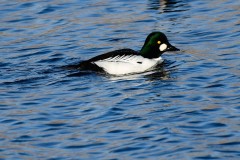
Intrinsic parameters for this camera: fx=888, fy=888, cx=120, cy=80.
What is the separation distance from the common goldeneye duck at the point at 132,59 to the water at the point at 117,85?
0.94 ft

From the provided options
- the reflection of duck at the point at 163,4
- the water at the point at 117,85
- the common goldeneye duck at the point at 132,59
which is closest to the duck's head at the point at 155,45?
the common goldeneye duck at the point at 132,59

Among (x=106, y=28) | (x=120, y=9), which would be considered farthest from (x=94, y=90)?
(x=120, y=9)

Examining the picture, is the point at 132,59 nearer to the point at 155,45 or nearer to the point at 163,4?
the point at 155,45

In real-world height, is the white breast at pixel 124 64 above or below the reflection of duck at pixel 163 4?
below

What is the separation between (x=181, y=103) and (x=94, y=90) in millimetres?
1958

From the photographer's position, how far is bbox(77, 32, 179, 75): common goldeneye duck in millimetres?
17500

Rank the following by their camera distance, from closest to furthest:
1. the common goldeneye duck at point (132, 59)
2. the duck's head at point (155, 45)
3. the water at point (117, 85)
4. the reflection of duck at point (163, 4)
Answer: the water at point (117, 85) < the common goldeneye duck at point (132, 59) < the duck's head at point (155, 45) < the reflection of duck at point (163, 4)

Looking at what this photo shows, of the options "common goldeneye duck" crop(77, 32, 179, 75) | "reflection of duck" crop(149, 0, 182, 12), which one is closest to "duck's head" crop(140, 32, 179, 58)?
"common goldeneye duck" crop(77, 32, 179, 75)

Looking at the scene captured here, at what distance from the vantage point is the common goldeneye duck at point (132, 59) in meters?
17.5

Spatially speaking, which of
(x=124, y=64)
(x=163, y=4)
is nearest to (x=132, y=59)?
(x=124, y=64)

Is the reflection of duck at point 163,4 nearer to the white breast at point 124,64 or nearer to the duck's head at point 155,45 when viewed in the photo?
the duck's head at point 155,45

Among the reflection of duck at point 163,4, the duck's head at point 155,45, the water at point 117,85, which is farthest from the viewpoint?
the reflection of duck at point 163,4

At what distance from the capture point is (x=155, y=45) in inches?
717

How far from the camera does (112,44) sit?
65.6ft
